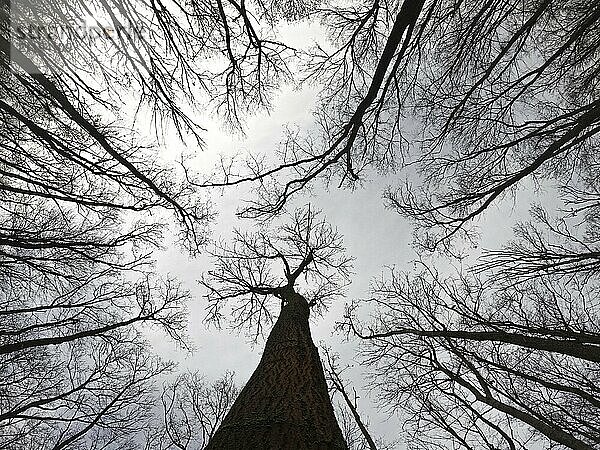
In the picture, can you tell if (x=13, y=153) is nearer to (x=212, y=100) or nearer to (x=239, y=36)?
(x=212, y=100)

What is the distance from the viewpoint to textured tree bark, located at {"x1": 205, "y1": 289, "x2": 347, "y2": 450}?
235cm

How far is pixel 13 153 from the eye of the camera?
3592 millimetres

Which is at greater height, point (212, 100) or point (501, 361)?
point (212, 100)

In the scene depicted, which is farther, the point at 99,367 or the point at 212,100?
the point at 99,367

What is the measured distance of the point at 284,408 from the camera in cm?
271

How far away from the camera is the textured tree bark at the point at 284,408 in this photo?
2.35m

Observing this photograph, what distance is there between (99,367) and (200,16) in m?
5.94

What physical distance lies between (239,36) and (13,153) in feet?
8.61

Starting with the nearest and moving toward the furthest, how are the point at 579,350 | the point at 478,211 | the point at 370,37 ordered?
the point at 579,350
the point at 370,37
the point at 478,211

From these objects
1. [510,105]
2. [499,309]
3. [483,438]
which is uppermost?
[510,105]

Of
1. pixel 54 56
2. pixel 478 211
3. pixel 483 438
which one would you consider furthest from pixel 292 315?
pixel 54 56

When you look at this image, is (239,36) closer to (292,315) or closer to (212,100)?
(212,100)

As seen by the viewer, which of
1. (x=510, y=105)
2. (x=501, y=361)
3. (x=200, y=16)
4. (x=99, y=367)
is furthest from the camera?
(x=99, y=367)

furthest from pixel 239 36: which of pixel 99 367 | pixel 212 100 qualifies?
pixel 99 367
